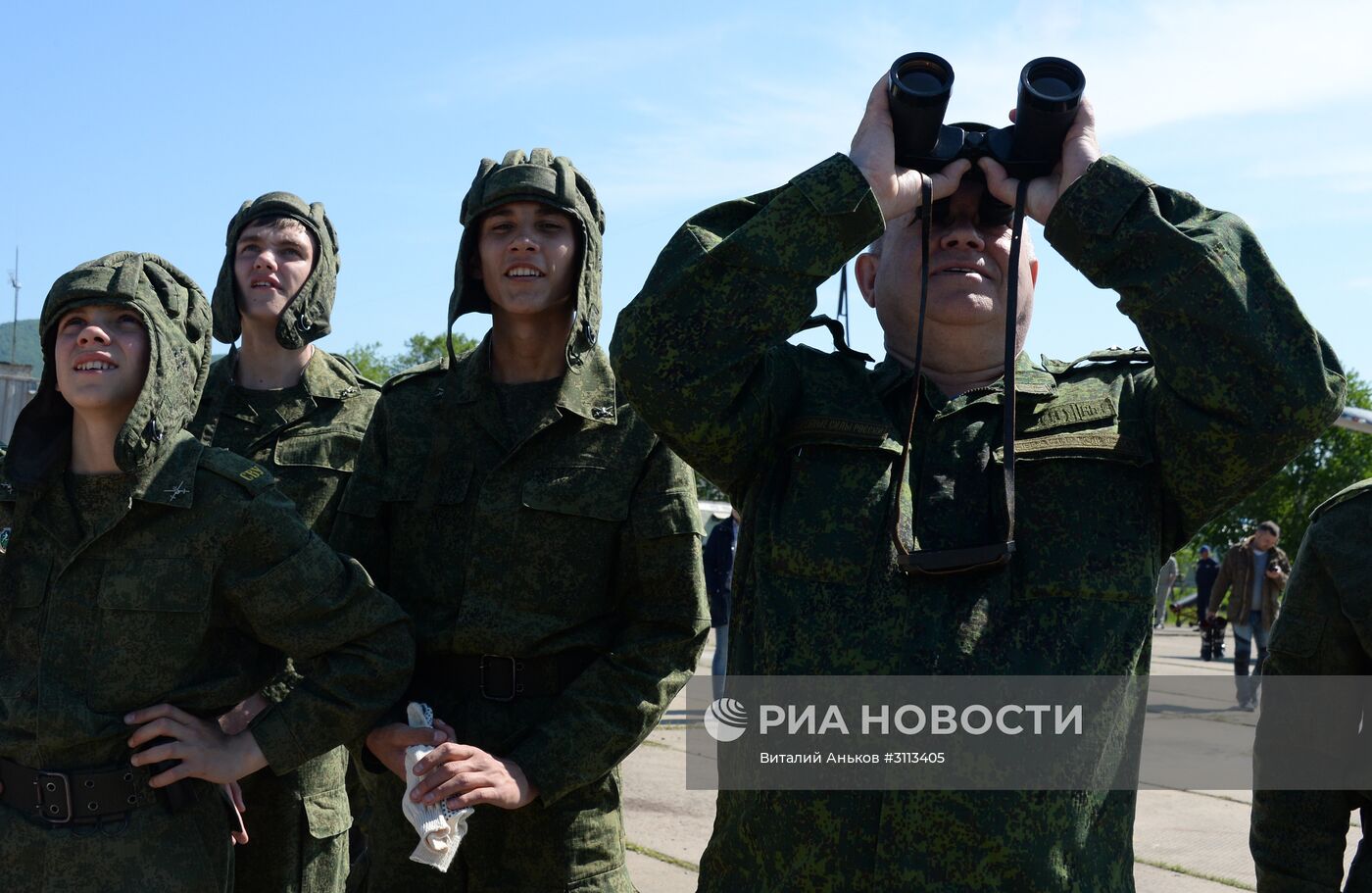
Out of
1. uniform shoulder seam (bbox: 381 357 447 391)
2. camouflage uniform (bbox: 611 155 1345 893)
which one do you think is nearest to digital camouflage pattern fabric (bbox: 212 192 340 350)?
uniform shoulder seam (bbox: 381 357 447 391)

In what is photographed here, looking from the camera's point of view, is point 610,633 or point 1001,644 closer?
point 1001,644

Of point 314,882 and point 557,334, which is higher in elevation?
point 557,334

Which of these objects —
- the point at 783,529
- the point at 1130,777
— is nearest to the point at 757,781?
the point at 783,529

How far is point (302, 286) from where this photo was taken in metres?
4.84

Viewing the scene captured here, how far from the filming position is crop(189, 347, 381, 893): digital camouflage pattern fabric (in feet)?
12.8

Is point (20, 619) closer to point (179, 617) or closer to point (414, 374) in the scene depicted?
point (179, 617)

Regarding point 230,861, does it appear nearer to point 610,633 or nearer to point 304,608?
point 304,608

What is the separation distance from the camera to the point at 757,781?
2.39 m

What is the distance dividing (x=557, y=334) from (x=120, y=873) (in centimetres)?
156

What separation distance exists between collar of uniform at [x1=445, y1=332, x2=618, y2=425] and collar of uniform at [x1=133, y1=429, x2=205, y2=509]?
0.68m

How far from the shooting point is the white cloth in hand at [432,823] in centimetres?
275

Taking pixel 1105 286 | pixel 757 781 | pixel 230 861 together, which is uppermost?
pixel 1105 286

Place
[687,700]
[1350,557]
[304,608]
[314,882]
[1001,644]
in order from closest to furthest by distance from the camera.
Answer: [1001,644] → [1350,557] → [304,608] → [314,882] → [687,700]

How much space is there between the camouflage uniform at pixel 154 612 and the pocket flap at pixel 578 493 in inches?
16.6
